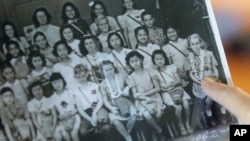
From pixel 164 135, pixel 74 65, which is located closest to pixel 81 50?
pixel 74 65

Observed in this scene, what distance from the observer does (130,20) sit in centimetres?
37

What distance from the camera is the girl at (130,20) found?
368mm

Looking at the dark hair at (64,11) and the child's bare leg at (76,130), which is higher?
the dark hair at (64,11)

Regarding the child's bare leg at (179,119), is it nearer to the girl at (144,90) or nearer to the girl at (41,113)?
the girl at (144,90)

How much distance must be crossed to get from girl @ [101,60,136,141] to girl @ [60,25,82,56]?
3cm

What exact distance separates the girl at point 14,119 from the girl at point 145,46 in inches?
5.3

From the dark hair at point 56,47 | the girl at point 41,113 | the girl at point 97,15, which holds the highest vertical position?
the girl at point 97,15

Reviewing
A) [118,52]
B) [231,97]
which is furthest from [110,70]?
[231,97]

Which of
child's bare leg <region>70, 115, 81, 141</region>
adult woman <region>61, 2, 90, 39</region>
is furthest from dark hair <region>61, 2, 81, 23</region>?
child's bare leg <region>70, 115, 81, 141</region>

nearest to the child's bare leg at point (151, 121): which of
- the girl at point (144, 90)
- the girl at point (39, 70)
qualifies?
the girl at point (144, 90)

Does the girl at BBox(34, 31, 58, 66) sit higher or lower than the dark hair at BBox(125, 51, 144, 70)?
higher

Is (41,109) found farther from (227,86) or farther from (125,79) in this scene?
(227,86)

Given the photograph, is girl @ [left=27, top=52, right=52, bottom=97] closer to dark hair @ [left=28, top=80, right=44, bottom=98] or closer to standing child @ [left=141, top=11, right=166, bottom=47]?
dark hair @ [left=28, top=80, right=44, bottom=98]

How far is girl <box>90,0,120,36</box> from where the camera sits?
360mm
